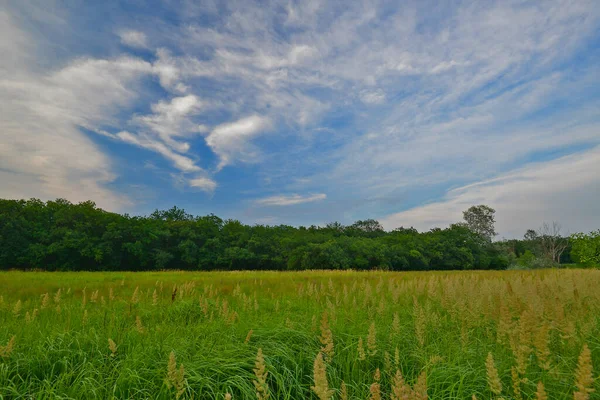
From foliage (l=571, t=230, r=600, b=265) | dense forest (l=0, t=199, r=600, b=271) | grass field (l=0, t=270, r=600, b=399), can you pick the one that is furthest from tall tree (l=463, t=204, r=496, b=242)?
grass field (l=0, t=270, r=600, b=399)

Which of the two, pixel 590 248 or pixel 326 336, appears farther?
pixel 590 248

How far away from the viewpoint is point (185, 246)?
166ft

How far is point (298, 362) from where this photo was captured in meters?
4.01

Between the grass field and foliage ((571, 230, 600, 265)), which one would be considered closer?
the grass field

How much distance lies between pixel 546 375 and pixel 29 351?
632cm

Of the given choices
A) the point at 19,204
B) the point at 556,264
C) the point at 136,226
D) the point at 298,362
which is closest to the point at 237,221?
the point at 136,226

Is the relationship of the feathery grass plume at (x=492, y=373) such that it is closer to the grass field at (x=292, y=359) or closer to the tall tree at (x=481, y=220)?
the grass field at (x=292, y=359)

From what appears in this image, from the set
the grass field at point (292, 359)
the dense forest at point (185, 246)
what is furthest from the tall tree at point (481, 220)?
the grass field at point (292, 359)

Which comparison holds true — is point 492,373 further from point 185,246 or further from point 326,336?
point 185,246

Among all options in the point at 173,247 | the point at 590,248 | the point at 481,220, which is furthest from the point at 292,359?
the point at 481,220

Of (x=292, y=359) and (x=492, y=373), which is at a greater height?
(x=492, y=373)

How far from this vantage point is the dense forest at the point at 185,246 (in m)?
44.4

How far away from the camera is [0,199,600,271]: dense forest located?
4441 centimetres

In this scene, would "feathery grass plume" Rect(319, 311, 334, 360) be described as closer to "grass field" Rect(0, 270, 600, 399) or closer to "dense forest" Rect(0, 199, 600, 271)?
"grass field" Rect(0, 270, 600, 399)
